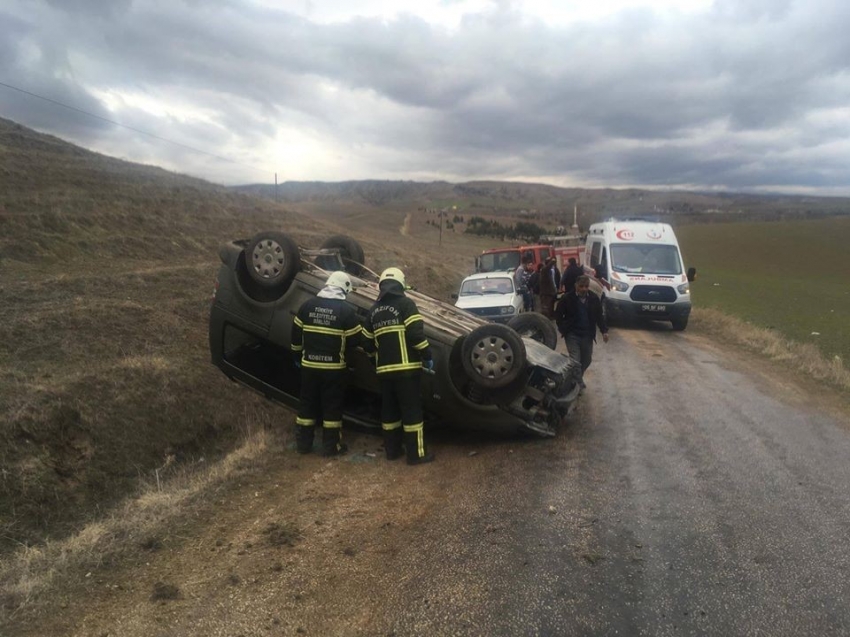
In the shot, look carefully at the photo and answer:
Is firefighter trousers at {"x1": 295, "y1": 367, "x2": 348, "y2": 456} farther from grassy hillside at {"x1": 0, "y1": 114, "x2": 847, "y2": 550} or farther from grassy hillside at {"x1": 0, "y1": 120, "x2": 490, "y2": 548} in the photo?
grassy hillside at {"x1": 0, "y1": 120, "x2": 490, "y2": 548}

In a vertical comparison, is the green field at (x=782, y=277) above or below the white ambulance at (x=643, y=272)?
below

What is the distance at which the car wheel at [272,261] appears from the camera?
6.57 metres

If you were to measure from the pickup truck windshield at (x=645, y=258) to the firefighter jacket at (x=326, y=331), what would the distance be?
1149cm

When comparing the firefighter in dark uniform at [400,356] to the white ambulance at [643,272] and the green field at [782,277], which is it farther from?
the green field at [782,277]

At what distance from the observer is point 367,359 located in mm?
6219

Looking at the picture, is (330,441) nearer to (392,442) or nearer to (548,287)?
(392,442)

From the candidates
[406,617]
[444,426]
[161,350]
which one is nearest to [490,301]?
[161,350]

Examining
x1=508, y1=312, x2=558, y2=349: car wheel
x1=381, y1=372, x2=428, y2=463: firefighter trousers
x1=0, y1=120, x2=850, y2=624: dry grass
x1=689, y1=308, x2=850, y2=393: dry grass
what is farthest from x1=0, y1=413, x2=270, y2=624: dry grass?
x1=689, y1=308, x2=850, y2=393: dry grass

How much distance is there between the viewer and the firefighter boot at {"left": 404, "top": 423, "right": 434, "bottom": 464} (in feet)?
18.8

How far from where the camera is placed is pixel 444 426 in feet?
21.3

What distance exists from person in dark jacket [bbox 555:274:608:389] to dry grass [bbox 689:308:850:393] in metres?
4.21

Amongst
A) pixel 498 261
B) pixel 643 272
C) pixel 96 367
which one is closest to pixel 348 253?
pixel 96 367

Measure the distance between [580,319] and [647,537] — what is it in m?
4.11

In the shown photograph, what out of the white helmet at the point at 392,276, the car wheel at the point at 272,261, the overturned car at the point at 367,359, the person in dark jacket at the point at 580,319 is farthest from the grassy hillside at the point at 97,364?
the person in dark jacket at the point at 580,319
